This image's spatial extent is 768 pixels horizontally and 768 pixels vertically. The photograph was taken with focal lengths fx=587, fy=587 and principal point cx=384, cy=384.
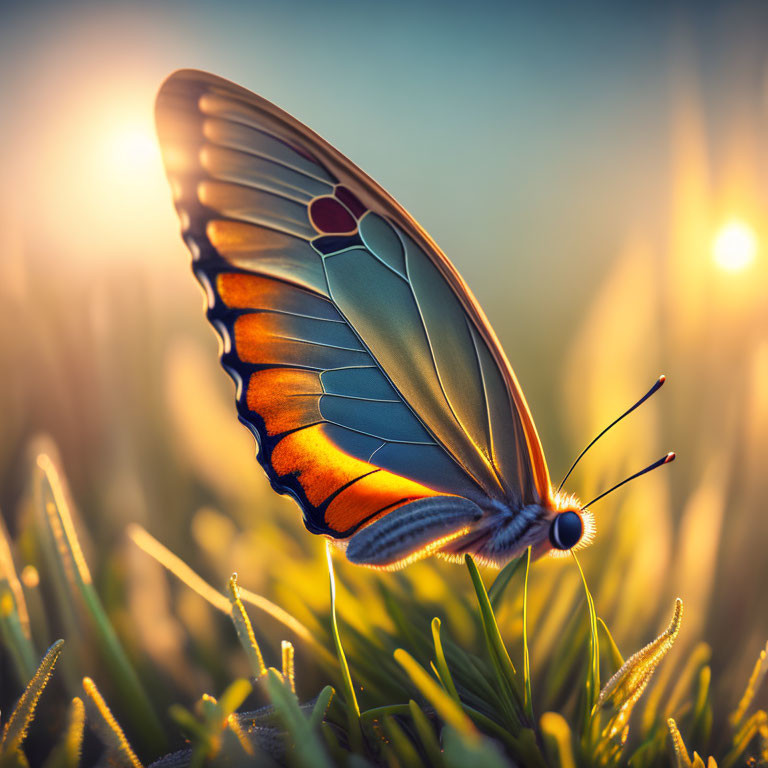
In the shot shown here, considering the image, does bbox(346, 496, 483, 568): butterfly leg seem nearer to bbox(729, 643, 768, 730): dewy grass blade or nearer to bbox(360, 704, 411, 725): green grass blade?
bbox(360, 704, 411, 725): green grass blade

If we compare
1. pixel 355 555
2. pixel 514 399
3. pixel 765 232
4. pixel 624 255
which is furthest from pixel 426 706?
pixel 765 232

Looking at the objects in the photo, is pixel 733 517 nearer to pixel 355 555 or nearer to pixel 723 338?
pixel 723 338

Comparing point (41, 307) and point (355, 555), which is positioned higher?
point (41, 307)

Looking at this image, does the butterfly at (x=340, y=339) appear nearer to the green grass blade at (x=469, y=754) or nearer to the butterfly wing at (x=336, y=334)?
the butterfly wing at (x=336, y=334)

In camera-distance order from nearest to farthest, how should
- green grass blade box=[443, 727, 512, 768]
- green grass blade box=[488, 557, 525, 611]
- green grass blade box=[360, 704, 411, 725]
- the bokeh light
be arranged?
1. green grass blade box=[443, 727, 512, 768]
2. green grass blade box=[360, 704, 411, 725]
3. green grass blade box=[488, 557, 525, 611]
4. the bokeh light

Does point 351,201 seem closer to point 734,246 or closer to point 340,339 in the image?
point 340,339

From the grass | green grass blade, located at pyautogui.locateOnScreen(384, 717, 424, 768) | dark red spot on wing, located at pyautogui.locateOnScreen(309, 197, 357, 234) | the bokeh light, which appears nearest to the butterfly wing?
dark red spot on wing, located at pyautogui.locateOnScreen(309, 197, 357, 234)

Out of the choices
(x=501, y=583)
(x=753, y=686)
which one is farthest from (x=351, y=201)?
(x=753, y=686)
